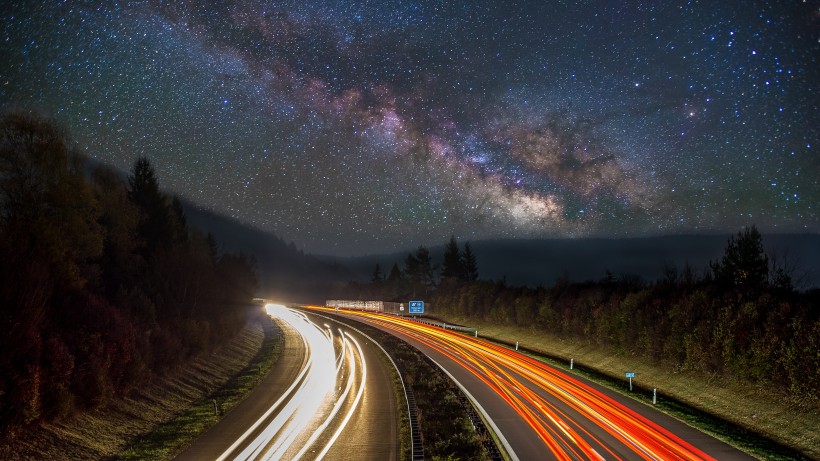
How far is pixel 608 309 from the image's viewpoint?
4306 centimetres

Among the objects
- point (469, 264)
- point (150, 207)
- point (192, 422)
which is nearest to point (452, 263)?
point (469, 264)

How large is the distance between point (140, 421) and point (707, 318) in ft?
106

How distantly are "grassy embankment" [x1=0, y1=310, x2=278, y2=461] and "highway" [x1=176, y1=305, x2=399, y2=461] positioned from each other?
60.6 inches

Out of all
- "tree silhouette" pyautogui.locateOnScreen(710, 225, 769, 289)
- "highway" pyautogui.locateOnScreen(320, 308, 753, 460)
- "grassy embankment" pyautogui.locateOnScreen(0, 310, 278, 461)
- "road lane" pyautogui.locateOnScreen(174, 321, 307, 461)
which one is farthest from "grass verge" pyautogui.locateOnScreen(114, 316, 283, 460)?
"tree silhouette" pyautogui.locateOnScreen(710, 225, 769, 289)

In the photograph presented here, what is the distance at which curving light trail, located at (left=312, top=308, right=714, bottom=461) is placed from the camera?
17922 millimetres

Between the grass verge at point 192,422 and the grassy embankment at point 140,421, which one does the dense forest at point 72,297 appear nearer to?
the grassy embankment at point 140,421

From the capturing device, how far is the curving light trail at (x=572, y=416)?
17922 millimetres

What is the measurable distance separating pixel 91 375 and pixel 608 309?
1514 inches

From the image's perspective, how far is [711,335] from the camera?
29.4 meters

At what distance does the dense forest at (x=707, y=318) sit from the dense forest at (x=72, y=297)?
30906 millimetres

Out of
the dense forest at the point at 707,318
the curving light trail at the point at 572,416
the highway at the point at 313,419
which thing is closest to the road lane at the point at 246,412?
the highway at the point at 313,419

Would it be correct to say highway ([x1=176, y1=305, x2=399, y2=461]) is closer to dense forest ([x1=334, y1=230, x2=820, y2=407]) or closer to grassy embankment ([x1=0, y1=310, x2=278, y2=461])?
grassy embankment ([x1=0, y1=310, x2=278, y2=461])

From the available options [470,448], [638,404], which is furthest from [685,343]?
[470,448]

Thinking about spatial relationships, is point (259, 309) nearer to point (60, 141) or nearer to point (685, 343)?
point (60, 141)
